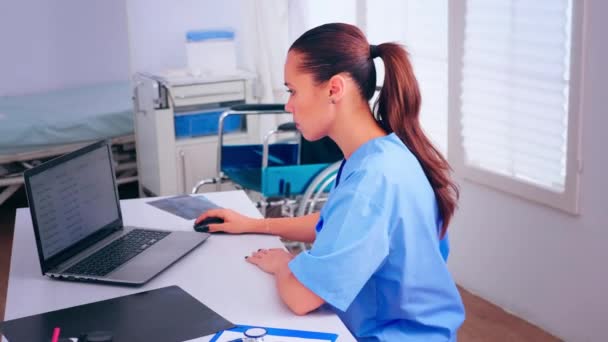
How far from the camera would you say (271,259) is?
1.70 m

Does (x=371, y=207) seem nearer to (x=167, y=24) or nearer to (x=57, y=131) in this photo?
(x=167, y=24)

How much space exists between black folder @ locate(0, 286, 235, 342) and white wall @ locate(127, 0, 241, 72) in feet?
9.22

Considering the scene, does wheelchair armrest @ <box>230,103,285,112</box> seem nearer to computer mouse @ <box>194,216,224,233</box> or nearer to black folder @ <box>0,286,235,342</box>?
computer mouse @ <box>194,216,224,233</box>

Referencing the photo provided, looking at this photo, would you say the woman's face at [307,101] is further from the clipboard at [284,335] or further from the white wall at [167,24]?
the white wall at [167,24]

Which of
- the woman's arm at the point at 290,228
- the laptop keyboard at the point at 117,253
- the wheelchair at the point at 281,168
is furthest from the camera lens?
the wheelchair at the point at 281,168

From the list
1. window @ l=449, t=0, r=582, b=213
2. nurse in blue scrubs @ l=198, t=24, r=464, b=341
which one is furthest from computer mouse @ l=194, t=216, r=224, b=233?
window @ l=449, t=0, r=582, b=213

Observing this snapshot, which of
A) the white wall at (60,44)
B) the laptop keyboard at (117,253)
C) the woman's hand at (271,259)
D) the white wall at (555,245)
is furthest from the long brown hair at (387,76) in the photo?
the white wall at (60,44)

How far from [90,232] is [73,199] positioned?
Answer: 112 millimetres

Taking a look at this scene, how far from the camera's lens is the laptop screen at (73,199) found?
164 centimetres

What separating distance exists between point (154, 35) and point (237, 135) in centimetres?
72

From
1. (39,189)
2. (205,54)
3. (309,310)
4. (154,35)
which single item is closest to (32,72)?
(154,35)

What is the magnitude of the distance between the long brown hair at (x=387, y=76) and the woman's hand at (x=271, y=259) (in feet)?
1.13

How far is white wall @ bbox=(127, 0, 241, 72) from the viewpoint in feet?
13.7

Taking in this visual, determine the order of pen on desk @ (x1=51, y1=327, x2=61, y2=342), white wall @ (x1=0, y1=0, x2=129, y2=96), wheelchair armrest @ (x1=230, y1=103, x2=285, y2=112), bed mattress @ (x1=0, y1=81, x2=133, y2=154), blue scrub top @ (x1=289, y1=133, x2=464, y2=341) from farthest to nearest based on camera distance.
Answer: white wall @ (x1=0, y1=0, x2=129, y2=96), bed mattress @ (x1=0, y1=81, x2=133, y2=154), wheelchair armrest @ (x1=230, y1=103, x2=285, y2=112), blue scrub top @ (x1=289, y1=133, x2=464, y2=341), pen on desk @ (x1=51, y1=327, x2=61, y2=342)
